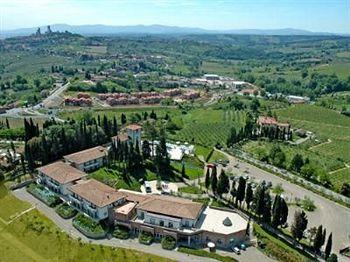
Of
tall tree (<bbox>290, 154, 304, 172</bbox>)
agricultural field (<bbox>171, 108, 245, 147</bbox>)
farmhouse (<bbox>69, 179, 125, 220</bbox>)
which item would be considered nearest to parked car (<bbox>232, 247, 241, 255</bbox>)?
farmhouse (<bbox>69, 179, 125, 220</bbox>)

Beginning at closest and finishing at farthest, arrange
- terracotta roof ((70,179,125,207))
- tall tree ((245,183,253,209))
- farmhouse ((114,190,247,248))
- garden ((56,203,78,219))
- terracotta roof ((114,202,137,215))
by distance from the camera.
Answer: farmhouse ((114,190,247,248)) → terracotta roof ((114,202,137,215)) → terracotta roof ((70,179,125,207)) → garden ((56,203,78,219)) → tall tree ((245,183,253,209))

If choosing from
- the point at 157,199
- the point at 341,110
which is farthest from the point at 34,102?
the point at 341,110

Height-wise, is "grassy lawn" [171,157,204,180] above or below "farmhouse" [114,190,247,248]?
below

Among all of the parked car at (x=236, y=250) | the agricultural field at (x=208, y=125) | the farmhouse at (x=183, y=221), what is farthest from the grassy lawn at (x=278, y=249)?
the agricultural field at (x=208, y=125)

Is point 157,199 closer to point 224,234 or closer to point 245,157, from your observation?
point 224,234

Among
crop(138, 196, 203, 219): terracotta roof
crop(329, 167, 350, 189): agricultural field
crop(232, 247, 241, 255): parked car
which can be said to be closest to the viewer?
crop(232, 247, 241, 255): parked car

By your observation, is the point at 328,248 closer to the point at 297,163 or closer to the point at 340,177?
the point at 297,163

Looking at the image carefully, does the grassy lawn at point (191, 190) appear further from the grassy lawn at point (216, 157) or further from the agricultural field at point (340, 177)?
the agricultural field at point (340, 177)

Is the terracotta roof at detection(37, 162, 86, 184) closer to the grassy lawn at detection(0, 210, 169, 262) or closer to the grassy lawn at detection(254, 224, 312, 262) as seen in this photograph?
the grassy lawn at detection(0, 210, 169, 262)

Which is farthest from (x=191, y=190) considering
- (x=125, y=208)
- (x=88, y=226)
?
(x=88, y=226)
